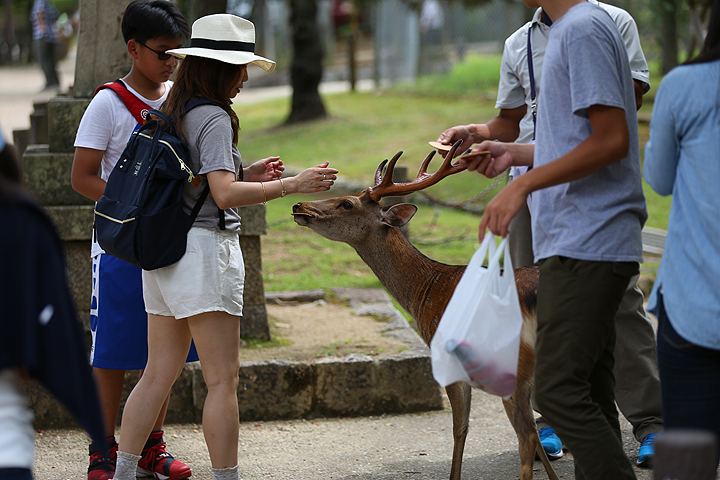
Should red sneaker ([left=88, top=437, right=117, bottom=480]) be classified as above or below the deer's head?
below

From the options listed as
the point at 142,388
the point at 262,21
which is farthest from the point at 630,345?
the point at 262,21

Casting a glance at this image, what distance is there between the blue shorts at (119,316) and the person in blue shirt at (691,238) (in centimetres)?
237

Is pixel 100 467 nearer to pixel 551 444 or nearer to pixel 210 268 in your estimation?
pixel 210 268

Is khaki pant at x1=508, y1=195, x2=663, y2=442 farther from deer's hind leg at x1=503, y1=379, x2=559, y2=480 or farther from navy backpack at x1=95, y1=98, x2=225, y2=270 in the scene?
navy backpack at x1=95, y1=98, x2=225, y2=270

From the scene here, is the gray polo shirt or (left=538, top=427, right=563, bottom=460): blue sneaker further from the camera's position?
(left=538, top=427, right=563, bottom=460): blue sneaker

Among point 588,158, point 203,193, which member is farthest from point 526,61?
point 203,193

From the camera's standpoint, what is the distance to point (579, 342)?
8.02 feet

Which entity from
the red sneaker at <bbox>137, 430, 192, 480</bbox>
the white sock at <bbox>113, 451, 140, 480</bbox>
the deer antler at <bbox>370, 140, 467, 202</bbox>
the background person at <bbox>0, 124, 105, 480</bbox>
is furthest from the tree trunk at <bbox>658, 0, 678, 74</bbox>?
the background person at <bbox>0, 124, 105, 480</bbox>

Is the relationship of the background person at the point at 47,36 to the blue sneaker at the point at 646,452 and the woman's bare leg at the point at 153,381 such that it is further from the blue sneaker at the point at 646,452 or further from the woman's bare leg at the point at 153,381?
the blue sneaker at the point at 646,452

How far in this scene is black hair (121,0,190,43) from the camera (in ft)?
11.4

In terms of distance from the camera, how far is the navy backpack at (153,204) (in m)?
2.99

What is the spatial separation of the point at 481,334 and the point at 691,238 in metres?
0.73

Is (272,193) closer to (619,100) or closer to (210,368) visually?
(210,368)

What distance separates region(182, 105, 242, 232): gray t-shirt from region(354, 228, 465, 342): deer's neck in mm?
1115
